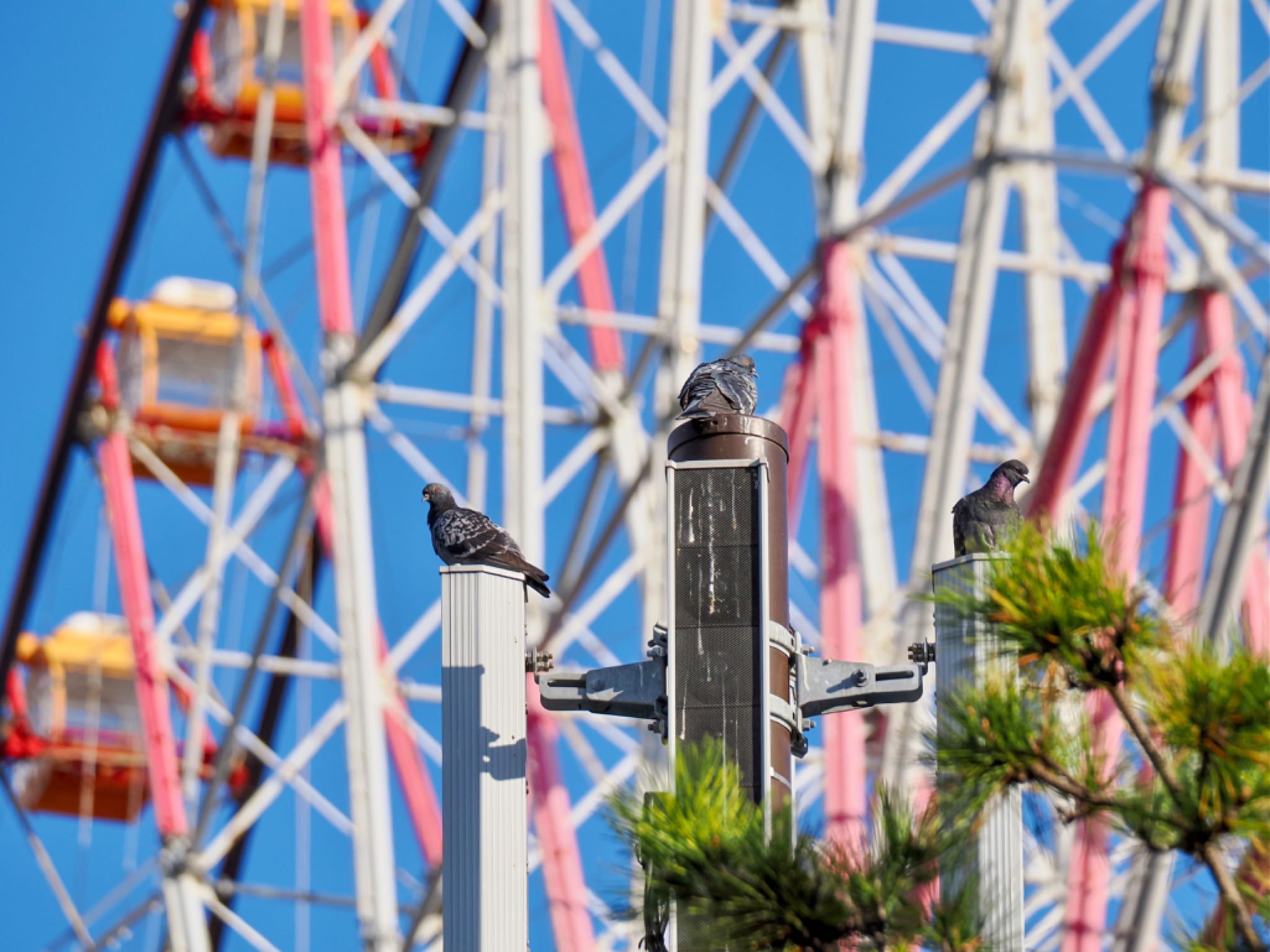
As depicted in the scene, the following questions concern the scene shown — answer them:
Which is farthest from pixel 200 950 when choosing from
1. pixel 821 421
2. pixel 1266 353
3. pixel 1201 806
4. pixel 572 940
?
pixel 1201 806

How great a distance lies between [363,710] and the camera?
61.7 ft

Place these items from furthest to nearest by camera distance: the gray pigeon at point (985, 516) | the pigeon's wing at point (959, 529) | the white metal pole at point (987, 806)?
the pigeon's wing at point (959, 529)
the gray pigeon at point (985, 516)
the white metal pole at point (987, 806)

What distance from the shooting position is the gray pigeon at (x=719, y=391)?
313 inches

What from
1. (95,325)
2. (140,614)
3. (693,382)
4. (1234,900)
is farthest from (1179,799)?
(95,325)

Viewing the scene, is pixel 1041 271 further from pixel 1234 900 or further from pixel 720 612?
pixel 1234 900

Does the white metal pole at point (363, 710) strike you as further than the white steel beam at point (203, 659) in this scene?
No

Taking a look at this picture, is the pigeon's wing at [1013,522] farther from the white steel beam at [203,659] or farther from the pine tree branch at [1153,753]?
the white steel beam at [203,659]

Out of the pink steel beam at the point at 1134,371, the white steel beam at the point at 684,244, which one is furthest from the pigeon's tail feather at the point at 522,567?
the white steel beam at the point at 684,244

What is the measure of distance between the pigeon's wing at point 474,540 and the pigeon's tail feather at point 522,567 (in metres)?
0.01

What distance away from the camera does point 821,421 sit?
1600 cm

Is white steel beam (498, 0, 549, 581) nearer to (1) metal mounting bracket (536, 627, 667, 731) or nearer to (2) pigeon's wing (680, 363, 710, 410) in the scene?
(2) pigeon's wing (680, 363, 710, 410)

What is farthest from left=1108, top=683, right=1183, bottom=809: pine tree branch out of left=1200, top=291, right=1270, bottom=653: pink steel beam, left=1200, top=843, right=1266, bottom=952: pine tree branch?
left=1200, top=291, right=1270, bottom=653: pink steel beam

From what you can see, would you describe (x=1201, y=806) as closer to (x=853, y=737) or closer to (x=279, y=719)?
(x=853, y=737)

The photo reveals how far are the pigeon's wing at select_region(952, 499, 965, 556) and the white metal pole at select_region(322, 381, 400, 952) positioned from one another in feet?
35.7
